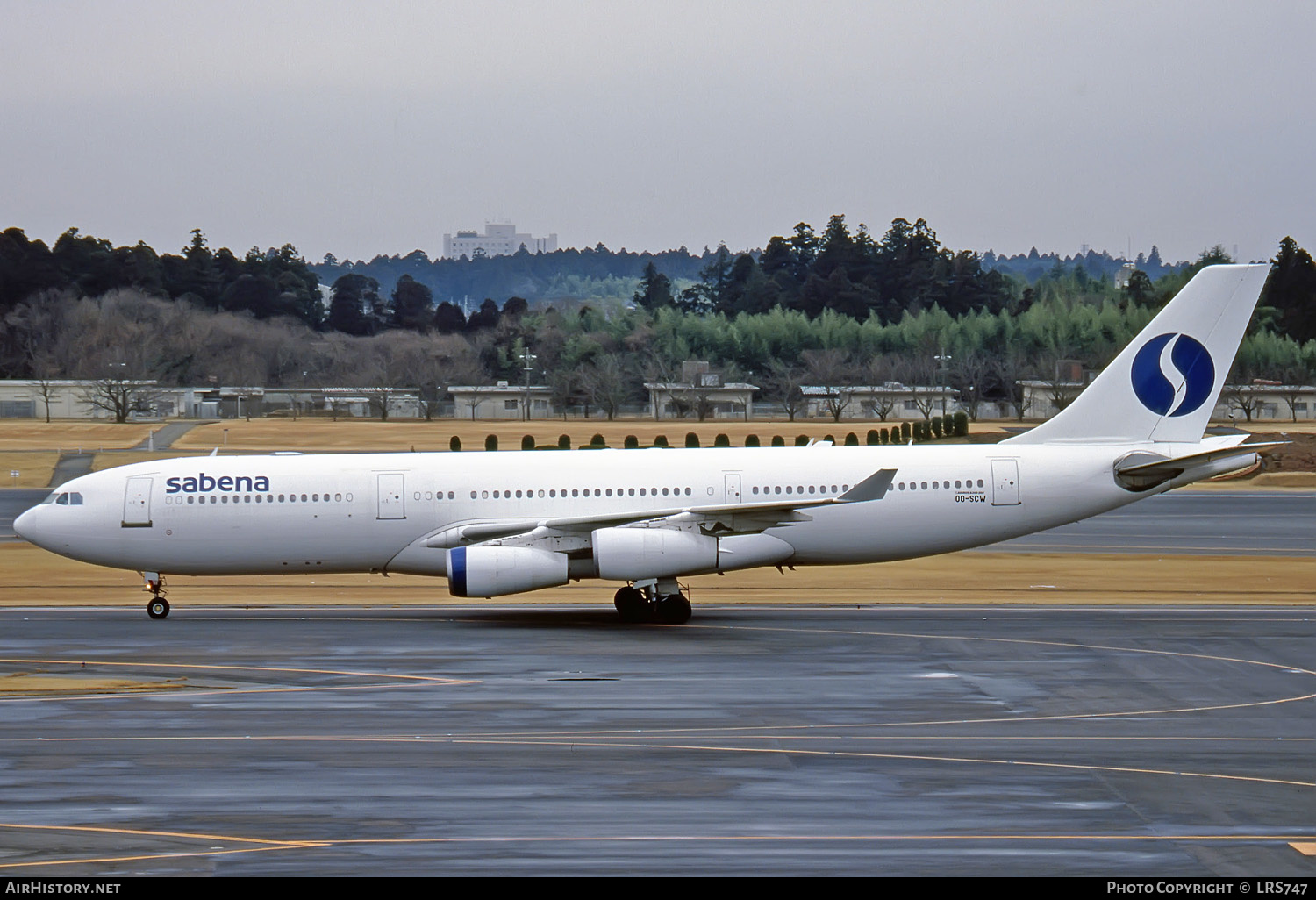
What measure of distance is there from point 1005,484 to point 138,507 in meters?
19.5

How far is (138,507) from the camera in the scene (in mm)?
33188

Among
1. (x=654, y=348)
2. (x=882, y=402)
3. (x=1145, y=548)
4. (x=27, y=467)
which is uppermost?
(x=654, y=348)

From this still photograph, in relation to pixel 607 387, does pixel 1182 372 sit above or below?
below

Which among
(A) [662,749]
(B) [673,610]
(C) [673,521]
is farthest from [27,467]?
(A) [662,749]

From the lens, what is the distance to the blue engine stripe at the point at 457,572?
31.0 m

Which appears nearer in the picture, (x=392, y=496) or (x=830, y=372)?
(x=392, y=496)

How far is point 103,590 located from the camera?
128 feet

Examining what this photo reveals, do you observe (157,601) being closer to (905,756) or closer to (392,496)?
(392,496)

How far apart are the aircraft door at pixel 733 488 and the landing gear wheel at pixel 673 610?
264 cm

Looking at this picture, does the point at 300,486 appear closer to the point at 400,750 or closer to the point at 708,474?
the point at 708,474

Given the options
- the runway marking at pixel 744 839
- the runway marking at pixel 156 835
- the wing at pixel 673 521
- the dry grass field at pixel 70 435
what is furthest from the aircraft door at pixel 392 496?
the dry grass field at pixel 70 435

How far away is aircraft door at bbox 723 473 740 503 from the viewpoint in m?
33.4

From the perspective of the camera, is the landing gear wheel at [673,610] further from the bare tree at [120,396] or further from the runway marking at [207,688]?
the bare tree at [120,396]

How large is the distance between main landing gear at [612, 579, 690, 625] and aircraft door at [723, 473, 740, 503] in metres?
2.44
